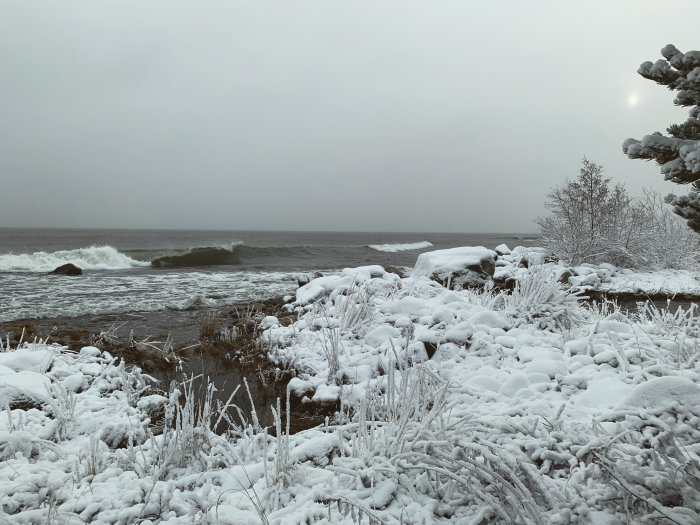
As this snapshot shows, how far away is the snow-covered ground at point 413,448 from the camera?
6.42 ft

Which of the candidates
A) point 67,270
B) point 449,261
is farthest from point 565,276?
point 67,270

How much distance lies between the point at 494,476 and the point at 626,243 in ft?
57.9

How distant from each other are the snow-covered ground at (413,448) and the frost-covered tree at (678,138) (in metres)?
1.18

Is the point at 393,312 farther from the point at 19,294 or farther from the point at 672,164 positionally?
the point at 19,294

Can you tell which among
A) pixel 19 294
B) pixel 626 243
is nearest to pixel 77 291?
pixel 19 294

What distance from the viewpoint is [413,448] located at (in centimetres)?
232

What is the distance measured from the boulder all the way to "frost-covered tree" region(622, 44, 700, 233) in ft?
26.1

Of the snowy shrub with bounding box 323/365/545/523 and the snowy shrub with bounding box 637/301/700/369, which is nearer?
the snowy shrub with bounding box 323/365/545/523

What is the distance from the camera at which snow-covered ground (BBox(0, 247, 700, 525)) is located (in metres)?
1.96

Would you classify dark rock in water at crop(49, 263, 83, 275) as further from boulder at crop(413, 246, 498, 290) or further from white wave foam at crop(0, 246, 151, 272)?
boulder at crop(413, 246, 498, 290)

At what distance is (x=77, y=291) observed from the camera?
43.1ft

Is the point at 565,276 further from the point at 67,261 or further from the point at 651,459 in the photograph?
the point at 67,261

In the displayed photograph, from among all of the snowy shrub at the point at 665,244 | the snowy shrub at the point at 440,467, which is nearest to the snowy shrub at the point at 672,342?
the snowy shrub at the point at 440,467

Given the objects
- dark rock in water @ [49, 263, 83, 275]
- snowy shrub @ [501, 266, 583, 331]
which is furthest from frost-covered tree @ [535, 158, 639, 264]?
dark rock in water @ [49, 263, 83, 275]
